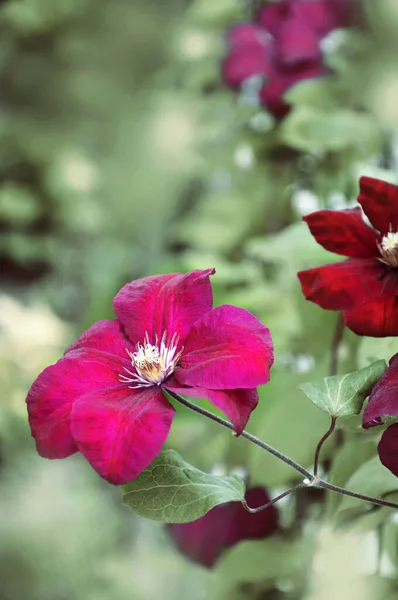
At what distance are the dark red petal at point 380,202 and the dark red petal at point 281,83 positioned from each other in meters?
0.31

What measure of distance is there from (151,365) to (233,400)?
35 mm

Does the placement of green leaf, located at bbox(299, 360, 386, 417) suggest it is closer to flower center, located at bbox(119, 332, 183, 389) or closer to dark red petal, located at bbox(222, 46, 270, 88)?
flower center, located at bbox(119, 332, 183, 389)

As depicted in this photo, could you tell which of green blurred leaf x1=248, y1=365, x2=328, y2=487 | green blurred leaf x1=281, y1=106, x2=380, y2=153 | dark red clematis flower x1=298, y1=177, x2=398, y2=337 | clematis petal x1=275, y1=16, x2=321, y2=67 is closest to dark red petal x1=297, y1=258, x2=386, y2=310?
dark red clematis flower x1=298, y1=177, x2=398, y2=337

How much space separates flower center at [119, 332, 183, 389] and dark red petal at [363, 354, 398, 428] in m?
0.06

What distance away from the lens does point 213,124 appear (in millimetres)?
689

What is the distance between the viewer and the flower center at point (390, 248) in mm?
242

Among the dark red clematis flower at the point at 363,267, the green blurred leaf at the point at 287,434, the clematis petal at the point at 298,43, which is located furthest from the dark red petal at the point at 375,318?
the clematis petal at the point at 298,43

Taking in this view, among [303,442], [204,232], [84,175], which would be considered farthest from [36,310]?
[303,442]

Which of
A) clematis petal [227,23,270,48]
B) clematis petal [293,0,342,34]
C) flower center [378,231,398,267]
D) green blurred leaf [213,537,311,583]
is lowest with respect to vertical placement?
green blurred leaf [213,537,311,583]

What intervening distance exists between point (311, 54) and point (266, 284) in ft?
0.58

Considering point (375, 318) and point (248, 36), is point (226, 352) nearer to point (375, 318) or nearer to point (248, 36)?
point (375, 318)

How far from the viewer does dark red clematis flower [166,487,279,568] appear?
0.40m

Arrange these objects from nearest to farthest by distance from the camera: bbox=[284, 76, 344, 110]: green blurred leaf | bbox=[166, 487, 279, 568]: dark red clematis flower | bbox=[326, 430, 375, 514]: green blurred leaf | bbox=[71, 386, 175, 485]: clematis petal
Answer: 1. bbox=[71, 386, 175, 485]: clematis petal
2. bbox=[326, 430, 375, 514]: green blurred leaf
3. bbox=[166, 487, 279, 568]: dark red clematis flower
4. bbox=[284, 76, 344, 110]: green blurred leaf

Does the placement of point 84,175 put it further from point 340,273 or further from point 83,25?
point 340,273
